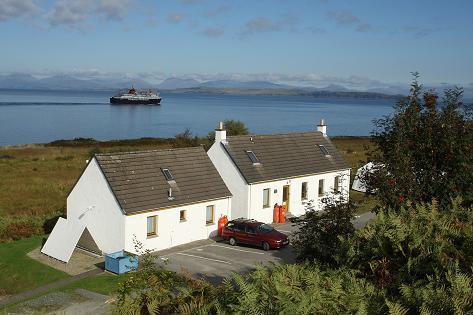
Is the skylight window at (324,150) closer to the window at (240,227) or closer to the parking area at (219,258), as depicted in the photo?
the parking area at (219,258)

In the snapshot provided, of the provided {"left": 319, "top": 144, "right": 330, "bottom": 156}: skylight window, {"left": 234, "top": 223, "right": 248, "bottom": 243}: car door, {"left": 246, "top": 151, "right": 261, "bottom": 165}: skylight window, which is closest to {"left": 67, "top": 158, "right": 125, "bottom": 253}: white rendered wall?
{"left": 234, "top": 223, "right": 248, "bottom": 243}: car door

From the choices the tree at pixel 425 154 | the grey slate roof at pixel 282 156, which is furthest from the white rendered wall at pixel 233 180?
the tree at pixel 425 154

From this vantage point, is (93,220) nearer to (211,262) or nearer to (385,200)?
(211,262)

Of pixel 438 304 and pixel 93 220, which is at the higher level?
pixel 438 304

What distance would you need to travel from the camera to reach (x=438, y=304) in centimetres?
742

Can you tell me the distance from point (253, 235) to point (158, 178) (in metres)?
5.62

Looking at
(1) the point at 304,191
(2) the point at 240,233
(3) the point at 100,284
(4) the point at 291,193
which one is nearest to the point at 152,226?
(2) the point at 240,233

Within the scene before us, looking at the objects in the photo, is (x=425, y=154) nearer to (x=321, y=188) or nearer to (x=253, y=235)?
(x=253, y=235)

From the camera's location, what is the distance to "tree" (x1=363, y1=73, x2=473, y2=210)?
17.2 m

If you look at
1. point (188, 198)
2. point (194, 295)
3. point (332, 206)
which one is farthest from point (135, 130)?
point (194, 295)

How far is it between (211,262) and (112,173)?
21.0 ft

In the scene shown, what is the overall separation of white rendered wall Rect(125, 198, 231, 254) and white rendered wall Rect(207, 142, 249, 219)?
101 cm

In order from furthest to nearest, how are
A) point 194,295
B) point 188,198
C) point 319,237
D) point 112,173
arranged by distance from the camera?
point 188,198
point 112,173
point 319,237
point 194,295

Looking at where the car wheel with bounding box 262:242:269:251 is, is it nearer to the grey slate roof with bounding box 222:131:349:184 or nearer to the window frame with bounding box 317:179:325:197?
the grey slate roof with bounding box 222:131:349:184
